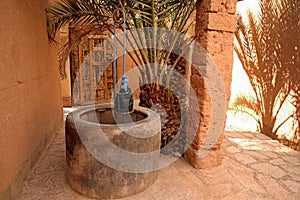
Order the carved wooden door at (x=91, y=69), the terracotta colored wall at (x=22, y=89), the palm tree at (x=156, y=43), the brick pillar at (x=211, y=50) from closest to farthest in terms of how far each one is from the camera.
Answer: the terracotta colored wall at (x=22, y=89) → the brick pillar at (x=211, y=50) → the palm tree at (x=156, y=43) → the carved wooden door at (x=91, y=69)

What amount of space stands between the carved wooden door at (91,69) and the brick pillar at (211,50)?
14.4 feet

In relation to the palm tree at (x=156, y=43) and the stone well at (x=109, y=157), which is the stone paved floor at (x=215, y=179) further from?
the palm tree at (x=156, y=43)

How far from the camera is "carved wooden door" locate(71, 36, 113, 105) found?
6625 millimetres

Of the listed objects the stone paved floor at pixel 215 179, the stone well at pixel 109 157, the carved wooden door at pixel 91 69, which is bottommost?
the stone paved floor at pixel 215 179

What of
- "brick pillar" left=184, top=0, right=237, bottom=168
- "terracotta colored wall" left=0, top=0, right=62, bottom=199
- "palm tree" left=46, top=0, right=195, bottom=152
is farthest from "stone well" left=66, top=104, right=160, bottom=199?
"palm tree" left=46, top=0, right=195, bottom=152

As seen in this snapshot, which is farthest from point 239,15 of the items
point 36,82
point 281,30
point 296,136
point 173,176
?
point 36,82

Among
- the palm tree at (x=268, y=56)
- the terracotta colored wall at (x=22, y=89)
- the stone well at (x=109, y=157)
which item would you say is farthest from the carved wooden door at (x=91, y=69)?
the stone well at (x=109, y=157)

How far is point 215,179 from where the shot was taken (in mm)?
2799

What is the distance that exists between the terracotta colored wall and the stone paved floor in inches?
7.8

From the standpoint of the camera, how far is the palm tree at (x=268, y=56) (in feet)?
13.3

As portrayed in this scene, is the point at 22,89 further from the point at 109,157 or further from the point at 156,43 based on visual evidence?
the point at 156,43

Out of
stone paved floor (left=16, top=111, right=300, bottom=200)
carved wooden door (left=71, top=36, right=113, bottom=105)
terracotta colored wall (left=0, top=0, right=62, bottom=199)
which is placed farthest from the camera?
carved wooden door (left=71, top=36, right=113, bottom=105)

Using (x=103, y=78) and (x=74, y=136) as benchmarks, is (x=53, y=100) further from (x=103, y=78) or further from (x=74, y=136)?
(x=103, y=78)

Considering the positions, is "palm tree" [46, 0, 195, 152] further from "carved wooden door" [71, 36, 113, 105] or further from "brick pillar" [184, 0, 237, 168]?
"carved wooden door" [71, 36, 113, 105]
